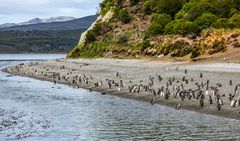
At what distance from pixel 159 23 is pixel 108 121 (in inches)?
2227

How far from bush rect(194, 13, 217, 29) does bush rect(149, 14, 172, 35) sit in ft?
26.6

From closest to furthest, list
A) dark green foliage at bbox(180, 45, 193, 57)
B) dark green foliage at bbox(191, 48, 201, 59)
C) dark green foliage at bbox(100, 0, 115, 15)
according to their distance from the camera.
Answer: dark green foliage at bbox(191, 48, 201, 59) → dark green foliage at bbox(180, 45, 193, 57) → dark green foliage at bbox(100, 0, 115, 15)

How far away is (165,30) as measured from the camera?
86.6 m

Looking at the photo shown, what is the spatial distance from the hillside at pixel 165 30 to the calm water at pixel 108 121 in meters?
24.2

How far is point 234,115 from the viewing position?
3328cm

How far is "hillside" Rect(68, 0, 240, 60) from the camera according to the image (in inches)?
2785

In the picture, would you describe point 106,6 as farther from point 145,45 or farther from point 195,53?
point 195,53

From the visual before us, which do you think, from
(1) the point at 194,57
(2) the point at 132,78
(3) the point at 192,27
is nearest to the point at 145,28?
(3) the point at 192,27

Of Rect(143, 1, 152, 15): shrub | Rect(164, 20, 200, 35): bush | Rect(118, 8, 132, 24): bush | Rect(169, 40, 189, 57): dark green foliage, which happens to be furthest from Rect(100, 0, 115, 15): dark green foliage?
Rect(169, 40, 189, 57): dark green foliage

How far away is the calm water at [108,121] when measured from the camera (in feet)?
96.8

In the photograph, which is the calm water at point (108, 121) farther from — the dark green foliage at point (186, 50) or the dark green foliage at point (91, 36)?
the dark green foliage at point (91, 36)

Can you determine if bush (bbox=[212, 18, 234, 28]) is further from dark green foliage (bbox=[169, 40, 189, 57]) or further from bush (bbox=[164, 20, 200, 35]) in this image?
dark green foliage (bbox=[169, 40, 189, 57])

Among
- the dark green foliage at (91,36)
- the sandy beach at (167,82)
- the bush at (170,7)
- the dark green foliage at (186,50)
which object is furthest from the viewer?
the dark green foliage at (91,36)

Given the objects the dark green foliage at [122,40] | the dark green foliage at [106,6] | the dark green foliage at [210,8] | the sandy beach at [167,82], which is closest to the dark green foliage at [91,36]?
the dark green foliage at [106,6]
